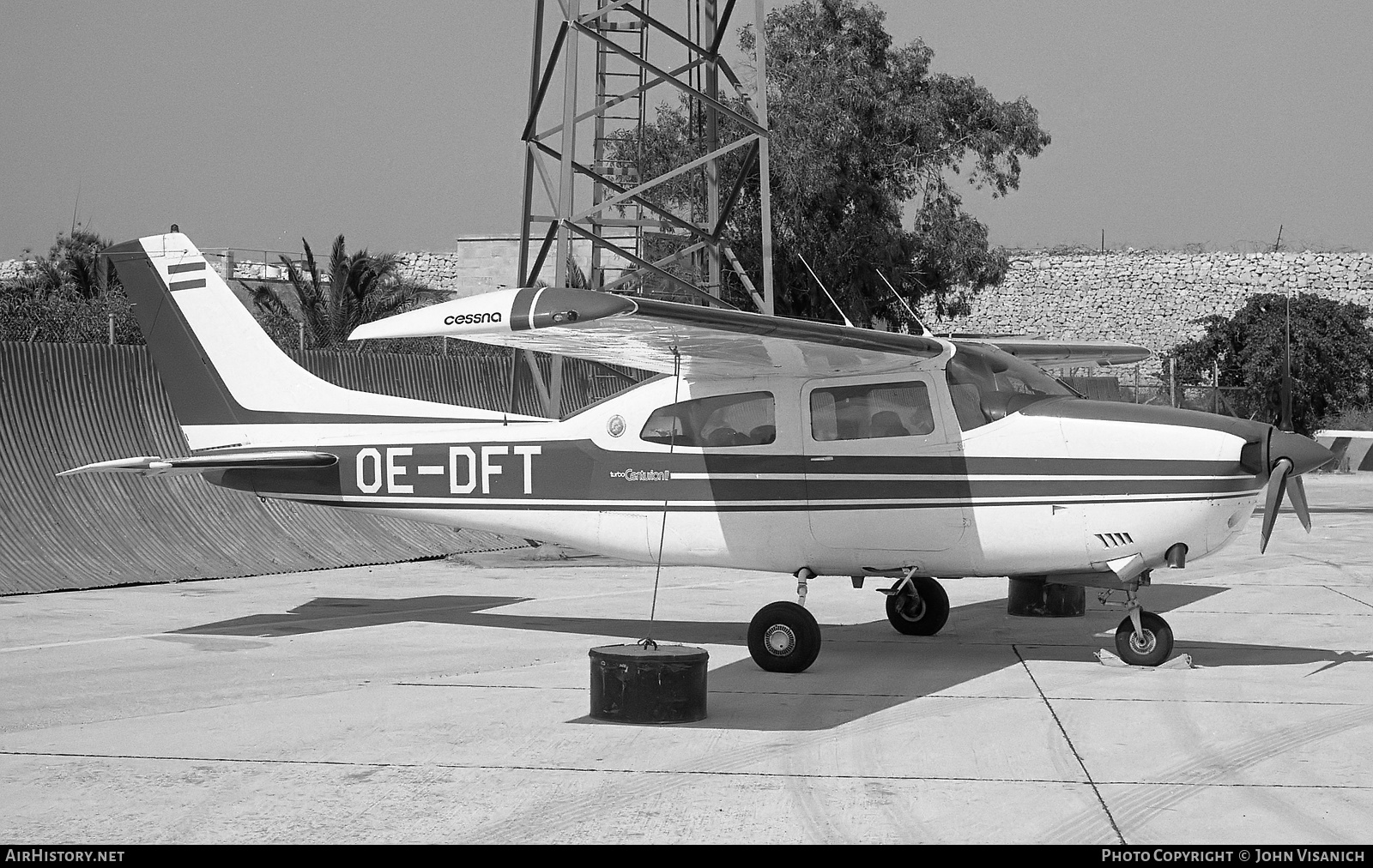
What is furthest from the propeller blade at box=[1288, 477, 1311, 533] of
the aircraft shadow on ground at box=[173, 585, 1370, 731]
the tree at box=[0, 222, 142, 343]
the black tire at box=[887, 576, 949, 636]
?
the tree at box=[0, 222, 142, 343]

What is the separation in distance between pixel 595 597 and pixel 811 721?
6.05 metres

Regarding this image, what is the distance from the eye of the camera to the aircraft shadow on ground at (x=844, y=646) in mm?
8438

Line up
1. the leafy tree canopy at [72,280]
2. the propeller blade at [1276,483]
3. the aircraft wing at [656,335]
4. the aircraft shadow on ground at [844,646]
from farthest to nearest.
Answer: the leafy tree canopy at [72,280], the propeller blade at [1276,483], the aircraft shadow on ground at [844,646], the aircraft wing at [656,335]

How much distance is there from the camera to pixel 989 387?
9766 mm

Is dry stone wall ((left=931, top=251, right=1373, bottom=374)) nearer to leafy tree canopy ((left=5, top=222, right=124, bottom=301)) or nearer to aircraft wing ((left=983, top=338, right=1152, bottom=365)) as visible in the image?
leafy tree canopy ((left=5, top=222, right=124, bottom=301))

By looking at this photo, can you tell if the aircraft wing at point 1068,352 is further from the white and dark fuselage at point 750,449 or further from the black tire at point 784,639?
the black tire at point 784,639

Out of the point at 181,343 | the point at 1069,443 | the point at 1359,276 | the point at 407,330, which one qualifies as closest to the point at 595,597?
the point at 181,343

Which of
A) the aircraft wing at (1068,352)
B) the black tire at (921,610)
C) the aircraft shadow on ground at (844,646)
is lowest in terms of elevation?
the aircraft shadow on ground at (844,646)

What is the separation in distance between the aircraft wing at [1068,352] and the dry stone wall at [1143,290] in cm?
4354

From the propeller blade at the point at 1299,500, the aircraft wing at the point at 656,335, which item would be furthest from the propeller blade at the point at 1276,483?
the aircraft wing at the point at 656,335

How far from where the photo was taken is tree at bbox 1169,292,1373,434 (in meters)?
40.9

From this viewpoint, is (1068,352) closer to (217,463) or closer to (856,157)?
(217,463)

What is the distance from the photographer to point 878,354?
374 inches

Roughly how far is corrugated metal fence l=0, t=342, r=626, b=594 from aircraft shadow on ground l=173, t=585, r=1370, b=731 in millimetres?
2686
